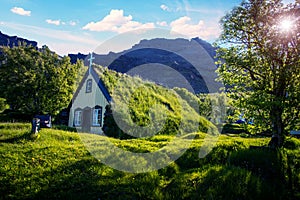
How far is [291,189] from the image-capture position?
7.80m

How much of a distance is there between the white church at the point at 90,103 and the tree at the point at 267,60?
1171cm

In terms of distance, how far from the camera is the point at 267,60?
1174 centimetres

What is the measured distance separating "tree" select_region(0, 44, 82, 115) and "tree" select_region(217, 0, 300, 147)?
16290 millimetres

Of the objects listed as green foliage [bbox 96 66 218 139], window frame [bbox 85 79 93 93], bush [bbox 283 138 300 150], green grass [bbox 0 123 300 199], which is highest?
window frame [bbox 85 79 93 93]

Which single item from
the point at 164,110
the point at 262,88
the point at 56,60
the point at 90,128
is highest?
the point at 56,60

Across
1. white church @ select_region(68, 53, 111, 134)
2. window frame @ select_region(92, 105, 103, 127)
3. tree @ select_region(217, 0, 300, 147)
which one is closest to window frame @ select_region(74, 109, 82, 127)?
white church @ select_region(68, 53, 111, 134)

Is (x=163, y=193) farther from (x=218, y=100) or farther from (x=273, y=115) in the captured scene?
(x=218, y=100)

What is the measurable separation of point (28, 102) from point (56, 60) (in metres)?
5.08

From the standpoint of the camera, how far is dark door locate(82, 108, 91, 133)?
23.0 metres

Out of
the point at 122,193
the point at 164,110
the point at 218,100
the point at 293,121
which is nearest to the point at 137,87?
the point at 164,110

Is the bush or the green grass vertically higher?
the bush

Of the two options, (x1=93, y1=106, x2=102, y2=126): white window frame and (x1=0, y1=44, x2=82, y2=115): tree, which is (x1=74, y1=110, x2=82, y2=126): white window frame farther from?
(x1=93, y1=106, x2=102, y2=126): white window frame

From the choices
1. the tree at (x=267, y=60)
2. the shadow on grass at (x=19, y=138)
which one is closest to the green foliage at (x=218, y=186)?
the tree at (x=267, y=60)

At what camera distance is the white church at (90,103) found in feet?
71.4
